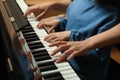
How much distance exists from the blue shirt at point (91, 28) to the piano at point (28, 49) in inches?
4.8

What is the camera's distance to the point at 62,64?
2.75ft

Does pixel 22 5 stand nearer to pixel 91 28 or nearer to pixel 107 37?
pixel 91 28

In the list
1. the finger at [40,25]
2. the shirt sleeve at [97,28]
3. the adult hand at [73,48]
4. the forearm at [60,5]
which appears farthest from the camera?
the forearm at [60,5]

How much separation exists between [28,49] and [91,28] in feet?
0.83

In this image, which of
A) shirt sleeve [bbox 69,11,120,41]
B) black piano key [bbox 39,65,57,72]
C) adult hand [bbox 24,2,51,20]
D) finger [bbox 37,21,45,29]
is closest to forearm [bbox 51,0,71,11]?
adult hand [bbox 24,2,51,20]

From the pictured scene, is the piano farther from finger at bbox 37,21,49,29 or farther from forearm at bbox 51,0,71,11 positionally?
forearm at bbox 51,0,71,11

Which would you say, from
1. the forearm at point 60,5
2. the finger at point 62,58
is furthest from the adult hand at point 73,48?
the forearm at point 60,5

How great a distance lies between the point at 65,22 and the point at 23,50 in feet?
1.06

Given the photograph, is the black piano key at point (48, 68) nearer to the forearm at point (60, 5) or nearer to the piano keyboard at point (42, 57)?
the piano keyboard at point (42, 57)

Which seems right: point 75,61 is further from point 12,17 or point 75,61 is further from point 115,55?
point 115,55

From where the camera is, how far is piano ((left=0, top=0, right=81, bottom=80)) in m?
0.81

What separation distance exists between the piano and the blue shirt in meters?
0.12

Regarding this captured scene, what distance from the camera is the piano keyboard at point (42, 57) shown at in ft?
2.61

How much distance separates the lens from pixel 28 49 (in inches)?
37.4
